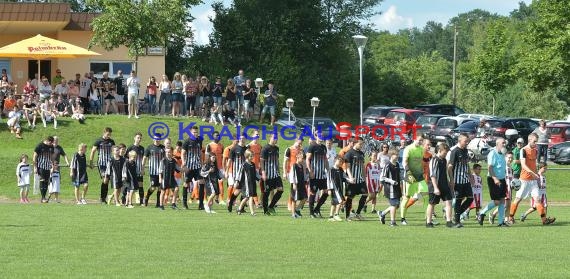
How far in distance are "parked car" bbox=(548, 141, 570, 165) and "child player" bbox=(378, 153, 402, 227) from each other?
2084 centimetres

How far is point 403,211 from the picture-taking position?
21094mm

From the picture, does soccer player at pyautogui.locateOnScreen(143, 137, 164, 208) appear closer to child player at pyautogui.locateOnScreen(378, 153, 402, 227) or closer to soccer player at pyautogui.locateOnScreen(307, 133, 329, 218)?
soccer player at pyautogui.locateOnScreen(307, 133, 329, 218)

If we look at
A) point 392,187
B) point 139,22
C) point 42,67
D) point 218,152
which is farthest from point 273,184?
point 42,67

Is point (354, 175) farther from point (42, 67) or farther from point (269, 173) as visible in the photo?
point (42, 67)

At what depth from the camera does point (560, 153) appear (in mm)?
40844

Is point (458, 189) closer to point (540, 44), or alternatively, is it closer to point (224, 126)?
point (224, 126)

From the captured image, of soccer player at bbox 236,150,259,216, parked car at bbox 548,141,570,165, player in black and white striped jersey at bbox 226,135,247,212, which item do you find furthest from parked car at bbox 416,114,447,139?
soccer player at bbox 236,150,259,216

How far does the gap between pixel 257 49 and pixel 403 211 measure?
4210 centimetres

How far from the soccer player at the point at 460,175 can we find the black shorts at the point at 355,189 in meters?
2.25

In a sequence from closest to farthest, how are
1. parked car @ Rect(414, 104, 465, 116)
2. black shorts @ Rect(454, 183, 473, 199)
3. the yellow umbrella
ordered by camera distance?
black shorts @ Rect(454, 183, 473, 199) < the yellow umbrella < parked car @ Rect(414, 104, 465, 116)

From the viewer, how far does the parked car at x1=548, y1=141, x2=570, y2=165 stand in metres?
40.6

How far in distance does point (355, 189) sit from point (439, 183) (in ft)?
7.87

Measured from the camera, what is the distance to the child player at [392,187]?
2086 centimetres

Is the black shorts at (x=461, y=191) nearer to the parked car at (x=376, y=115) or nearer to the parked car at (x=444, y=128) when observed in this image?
the parked car at (x=444, y=128)
